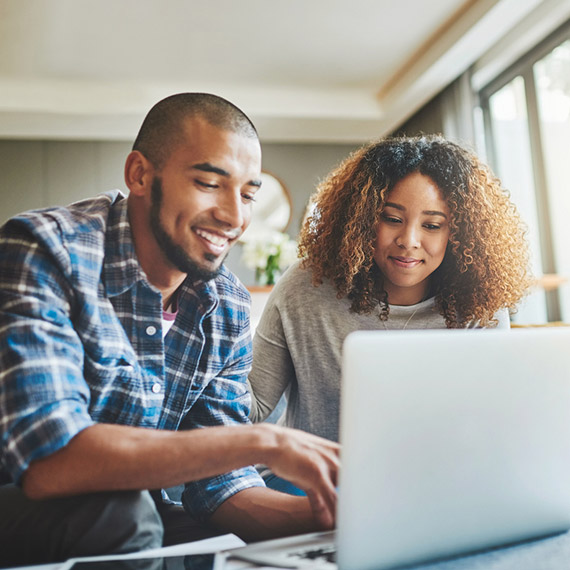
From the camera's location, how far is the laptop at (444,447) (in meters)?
0.59

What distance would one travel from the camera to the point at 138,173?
1.05m

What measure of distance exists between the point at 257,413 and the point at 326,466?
67cm

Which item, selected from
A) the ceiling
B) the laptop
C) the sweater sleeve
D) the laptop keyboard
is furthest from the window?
the laptop keyboard

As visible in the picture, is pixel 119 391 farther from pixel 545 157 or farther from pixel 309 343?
pixel 545 157

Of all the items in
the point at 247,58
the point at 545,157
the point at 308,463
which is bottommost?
the point at 308,463

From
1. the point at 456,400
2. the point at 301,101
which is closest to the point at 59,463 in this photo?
the point at 456,400

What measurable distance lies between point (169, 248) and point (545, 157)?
9.98 feet

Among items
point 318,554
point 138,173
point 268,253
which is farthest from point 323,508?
point 268,253

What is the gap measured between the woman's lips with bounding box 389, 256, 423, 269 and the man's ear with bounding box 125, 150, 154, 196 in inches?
23.8

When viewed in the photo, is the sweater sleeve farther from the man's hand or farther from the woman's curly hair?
the man's hand

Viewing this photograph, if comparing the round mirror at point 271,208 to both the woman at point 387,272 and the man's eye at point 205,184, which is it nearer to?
the woman at point 387,272

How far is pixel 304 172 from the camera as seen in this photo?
5430 millimetres

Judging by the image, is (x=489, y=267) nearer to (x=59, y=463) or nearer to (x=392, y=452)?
(x=392, y=452)

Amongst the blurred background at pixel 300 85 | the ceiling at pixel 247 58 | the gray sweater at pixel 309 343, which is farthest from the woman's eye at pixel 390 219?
the ceiling at pixel 247 58
